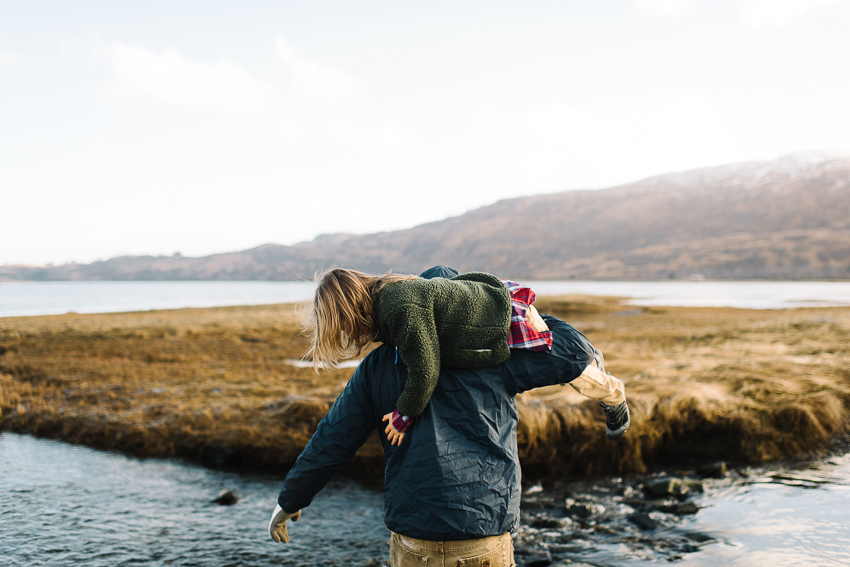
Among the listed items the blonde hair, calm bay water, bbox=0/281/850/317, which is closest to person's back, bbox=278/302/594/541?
the blonde hair

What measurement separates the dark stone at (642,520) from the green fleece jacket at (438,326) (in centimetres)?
508

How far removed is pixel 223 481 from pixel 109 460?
8.14 ft

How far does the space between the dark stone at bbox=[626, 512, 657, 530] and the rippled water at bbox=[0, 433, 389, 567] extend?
3.30 meters

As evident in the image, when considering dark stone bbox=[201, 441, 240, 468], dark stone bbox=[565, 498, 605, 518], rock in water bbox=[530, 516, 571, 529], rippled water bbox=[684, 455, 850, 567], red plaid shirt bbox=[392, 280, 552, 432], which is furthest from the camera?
dark stone bbox=[201, 441, 240, 468]

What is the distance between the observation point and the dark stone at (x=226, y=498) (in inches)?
274

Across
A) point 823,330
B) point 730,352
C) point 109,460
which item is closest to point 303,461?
point 109,460

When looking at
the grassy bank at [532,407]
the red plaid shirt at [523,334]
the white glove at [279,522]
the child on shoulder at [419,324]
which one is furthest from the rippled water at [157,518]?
the red plaid shirt at [523,334]

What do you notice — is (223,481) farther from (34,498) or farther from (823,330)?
(823,330)

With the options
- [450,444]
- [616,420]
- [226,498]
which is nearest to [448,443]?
[450,444]

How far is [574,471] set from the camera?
311 inches

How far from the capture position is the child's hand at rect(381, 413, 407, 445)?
2.51m

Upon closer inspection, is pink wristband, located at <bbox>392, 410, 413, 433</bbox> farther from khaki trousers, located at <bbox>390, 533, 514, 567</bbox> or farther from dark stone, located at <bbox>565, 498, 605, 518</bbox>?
dark stone, located at <bbox>565, 498, 605, 518</bbox>

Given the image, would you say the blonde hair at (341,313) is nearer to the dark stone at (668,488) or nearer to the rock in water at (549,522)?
the rock in water at (549,522)

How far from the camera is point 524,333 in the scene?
257cm
